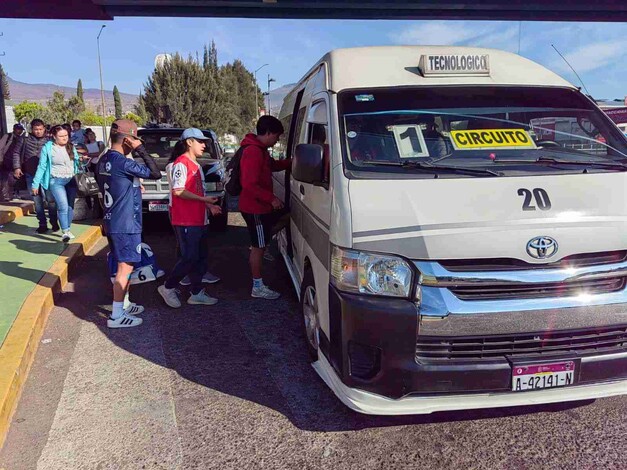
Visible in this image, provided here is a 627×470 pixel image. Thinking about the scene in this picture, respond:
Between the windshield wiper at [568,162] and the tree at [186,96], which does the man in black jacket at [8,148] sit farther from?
the tree at [186,96]

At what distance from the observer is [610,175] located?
10.6 feet

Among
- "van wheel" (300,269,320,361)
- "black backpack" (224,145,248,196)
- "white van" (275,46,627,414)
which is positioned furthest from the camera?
"black backpack" (224,145,248,196)

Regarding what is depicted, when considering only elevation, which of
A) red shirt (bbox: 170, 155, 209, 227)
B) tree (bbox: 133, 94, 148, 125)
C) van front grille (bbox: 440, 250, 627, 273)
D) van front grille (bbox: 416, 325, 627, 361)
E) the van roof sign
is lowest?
van front grille (bbox: 416, 325, 627, 361)

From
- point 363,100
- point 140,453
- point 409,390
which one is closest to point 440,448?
point 409,390

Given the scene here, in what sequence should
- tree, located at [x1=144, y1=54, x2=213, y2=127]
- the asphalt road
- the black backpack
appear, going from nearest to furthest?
1. the asphalt road
2. the black backpack
3. tree, located at [x1=144, y1=54, x2=213, y2=127]

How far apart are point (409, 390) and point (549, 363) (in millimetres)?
763

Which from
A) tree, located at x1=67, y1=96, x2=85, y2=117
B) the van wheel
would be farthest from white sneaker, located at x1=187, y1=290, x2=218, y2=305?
tree, located at x1=67, y1=96, x2=85, y2=117

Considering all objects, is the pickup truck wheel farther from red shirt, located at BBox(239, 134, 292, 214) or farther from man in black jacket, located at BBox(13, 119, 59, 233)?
red shirt, located at BBox(239, 134, 292, 214)

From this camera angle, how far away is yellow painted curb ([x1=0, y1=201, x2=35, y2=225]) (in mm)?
9844

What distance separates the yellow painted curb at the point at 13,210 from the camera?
984 cm

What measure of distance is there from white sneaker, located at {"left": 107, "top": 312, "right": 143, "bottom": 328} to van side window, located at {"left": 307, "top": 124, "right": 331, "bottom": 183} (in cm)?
236

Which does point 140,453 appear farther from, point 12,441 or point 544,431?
point 544,431

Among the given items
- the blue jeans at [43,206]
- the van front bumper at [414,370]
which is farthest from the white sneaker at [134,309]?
the blue jeans at [43,206]

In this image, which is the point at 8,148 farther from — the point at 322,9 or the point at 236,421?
the point at 322,9
